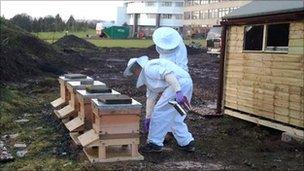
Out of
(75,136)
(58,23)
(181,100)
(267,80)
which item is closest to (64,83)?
(75,136)

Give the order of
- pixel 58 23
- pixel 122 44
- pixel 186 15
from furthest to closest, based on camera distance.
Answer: pixel 186 15, pixel 58 23, pixel 122 44

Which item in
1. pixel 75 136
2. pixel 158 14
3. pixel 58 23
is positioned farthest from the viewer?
pixel 158 14

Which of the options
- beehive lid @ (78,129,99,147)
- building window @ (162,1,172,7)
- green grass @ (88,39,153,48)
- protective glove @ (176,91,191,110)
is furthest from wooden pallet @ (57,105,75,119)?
building window @ (162,1,172,7)

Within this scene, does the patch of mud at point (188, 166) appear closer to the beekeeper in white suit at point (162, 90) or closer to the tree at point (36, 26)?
the beekeeper in white suit at point (162, 90)

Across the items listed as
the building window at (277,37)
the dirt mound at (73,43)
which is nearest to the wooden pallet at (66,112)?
the building window at (277,37)

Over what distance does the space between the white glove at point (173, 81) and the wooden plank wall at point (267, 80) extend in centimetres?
262

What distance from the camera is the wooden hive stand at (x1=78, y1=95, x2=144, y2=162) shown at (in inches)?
302

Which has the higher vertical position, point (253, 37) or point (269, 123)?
point (253, 37)

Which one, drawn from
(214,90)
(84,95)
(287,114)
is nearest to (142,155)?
(84,95)

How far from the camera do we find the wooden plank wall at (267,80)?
9.37m

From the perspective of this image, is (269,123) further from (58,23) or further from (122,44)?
(58,23)

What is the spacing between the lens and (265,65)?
1036cm

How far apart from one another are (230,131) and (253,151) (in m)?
1.72

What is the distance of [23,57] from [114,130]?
15.0m
